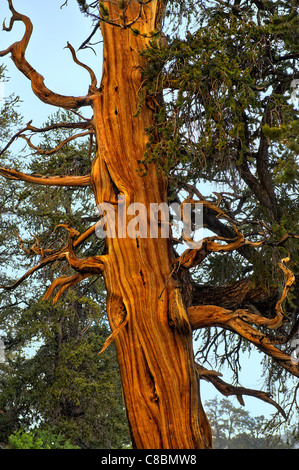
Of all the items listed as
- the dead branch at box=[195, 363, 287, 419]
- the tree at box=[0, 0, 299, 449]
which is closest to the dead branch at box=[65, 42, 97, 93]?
the tree at box=[0, 0, 299, 449]

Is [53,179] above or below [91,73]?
below

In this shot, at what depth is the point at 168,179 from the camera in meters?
8.16

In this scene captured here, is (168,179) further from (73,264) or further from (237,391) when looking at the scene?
(237,391)

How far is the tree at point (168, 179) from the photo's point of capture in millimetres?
6648

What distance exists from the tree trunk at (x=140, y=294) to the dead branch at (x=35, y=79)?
30 cm

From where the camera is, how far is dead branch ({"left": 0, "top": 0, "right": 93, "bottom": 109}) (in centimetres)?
795

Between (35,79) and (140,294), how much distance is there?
336cm

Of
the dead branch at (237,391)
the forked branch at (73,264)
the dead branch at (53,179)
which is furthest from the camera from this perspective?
the dead branch at (237,391)

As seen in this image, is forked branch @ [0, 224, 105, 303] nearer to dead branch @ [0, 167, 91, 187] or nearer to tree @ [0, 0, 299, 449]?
tree @ [0, 0, 299, 449]

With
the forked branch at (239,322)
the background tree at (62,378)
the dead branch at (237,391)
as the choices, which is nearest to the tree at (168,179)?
the forked branch at (239,322)

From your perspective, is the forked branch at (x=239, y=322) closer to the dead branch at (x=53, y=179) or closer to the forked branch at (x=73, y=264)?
the forked branch at (x=73, y=264)

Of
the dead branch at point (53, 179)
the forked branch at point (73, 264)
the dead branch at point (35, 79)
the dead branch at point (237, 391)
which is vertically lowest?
the dead branch at point (237, 391)

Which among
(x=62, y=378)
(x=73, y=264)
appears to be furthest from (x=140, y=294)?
(x=62, y=378)

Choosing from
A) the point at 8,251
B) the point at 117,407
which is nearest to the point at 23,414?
the point at 117,407
